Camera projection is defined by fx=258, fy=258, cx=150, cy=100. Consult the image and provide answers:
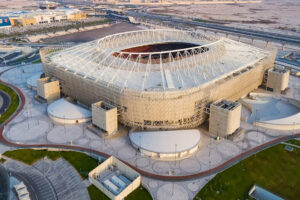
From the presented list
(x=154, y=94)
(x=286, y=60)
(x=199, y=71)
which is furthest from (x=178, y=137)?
(x=286, y=60)

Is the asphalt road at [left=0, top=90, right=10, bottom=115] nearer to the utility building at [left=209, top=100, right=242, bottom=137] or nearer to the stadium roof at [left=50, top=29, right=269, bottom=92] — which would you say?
the stadium roof at [left=50, top=29, right=269, bottom=92]

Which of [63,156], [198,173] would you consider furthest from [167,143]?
[63,156]

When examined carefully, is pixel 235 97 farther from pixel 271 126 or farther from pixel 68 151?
pixel 68 151

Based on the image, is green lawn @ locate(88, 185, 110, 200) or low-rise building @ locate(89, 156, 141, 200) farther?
low-rise building @ locate(89, 156, 141, 200)

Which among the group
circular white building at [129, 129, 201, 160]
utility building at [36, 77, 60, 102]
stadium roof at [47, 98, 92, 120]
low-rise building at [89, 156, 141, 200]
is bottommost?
low-rise building at [89, 156, 141, 200]

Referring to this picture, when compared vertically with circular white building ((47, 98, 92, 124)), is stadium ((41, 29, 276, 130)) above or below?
above

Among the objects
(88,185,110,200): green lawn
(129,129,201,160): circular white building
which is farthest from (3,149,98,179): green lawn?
(129,129,201,160): circular white building

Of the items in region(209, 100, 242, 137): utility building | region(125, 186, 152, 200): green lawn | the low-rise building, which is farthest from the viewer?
region(209, 100, 242, 137): utility building

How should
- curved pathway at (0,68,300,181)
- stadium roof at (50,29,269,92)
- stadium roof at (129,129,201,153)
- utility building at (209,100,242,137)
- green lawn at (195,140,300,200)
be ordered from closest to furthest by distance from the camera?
green lawn at (195,140,300,200) < curved pathway at (0,68,300,181) < stadium roof at (129,129,201,153) < utility building at (209,100,242,137) < stadium roof at (50,29,269,92)
